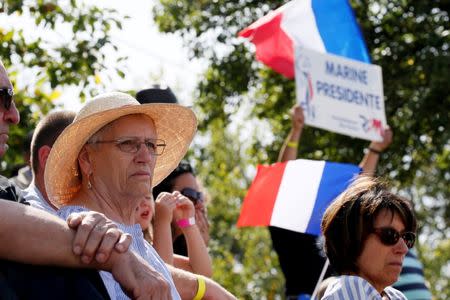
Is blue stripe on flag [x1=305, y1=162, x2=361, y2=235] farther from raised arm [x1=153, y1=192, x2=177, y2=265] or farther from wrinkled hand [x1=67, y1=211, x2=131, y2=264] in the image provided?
wrinkled hand [x1=67, y1=211, x2=131, y2=264]

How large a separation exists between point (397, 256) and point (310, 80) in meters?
3.34

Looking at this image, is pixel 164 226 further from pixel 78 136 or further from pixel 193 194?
pixel 78 136

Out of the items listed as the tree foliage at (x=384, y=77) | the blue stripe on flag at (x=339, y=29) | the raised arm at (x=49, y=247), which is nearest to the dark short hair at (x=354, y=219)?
the raised arm at (x=49, y=247)

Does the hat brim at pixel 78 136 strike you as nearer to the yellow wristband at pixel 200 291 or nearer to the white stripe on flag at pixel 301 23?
the yellow wristband at pixel 200 291

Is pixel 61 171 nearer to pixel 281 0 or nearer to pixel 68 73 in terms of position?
pixel 68 73

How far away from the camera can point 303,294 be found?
6.09 m

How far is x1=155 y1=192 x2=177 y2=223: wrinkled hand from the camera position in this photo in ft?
15.8

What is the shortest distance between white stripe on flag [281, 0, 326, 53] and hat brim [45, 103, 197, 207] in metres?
3.94

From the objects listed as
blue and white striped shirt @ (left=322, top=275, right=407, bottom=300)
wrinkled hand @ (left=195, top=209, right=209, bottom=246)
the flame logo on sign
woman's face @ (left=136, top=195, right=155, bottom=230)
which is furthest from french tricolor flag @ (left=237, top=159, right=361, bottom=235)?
blue and white striped shirt @ (left=322, top=275, right=407, bottom=300)

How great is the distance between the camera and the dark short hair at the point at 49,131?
17.0ft

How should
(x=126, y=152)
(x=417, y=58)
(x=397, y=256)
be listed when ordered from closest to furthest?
(x=126, y=152) < (x=397, y=256) < (x=417, y=58)

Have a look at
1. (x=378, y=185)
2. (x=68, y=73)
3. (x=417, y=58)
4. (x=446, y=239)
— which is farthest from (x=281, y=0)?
(x=446, y=239)

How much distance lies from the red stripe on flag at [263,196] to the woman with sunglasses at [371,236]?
86.4 inches

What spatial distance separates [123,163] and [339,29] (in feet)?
15.9
